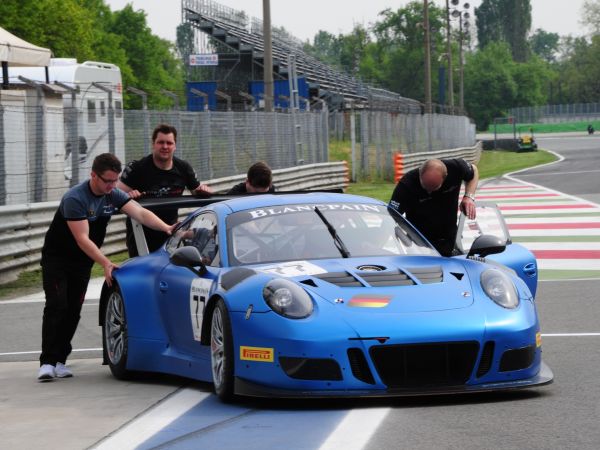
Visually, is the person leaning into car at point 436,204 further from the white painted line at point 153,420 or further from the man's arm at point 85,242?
the white painted line at point 153,420

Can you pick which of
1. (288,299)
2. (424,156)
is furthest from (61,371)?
(424,156)

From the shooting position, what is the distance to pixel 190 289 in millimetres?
8484

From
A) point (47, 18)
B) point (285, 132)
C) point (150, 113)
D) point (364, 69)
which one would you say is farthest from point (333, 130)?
point (364, 69)

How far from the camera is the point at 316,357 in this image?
727cm

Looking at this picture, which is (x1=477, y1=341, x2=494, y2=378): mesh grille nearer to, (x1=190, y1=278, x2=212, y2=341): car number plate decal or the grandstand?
(x1=190, y1=278, x2=212, y2=341): car number plate decal

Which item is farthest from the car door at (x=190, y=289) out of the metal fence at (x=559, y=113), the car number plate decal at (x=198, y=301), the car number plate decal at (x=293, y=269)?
the metal fence at (x=559, y=113)

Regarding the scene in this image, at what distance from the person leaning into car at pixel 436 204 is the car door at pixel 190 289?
202cm

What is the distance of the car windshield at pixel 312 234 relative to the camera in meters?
8.52

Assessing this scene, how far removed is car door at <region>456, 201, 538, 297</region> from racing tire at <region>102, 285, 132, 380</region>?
8.68 feet

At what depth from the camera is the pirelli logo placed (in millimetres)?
7387

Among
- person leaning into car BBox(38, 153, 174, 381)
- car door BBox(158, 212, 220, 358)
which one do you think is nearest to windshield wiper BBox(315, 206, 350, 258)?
car door BBox(158, 212, 220, 358)

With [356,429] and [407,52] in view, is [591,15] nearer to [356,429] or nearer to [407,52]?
[407,52]

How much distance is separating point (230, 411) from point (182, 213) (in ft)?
49.6

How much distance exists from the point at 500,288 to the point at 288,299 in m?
1.27
